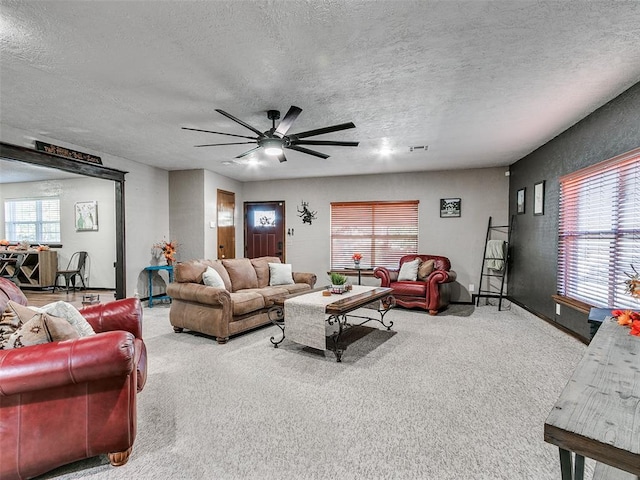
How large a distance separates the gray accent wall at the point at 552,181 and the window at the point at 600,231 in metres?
0.13

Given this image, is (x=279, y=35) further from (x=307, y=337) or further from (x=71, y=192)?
(x=71, y=192)

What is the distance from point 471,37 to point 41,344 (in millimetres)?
3019

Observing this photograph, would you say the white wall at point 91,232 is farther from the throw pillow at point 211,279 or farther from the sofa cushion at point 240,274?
the throw pillow at point 211,279

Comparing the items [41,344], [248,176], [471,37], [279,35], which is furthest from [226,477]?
[248,176]

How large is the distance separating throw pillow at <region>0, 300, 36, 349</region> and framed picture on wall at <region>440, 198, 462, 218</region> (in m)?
6.10

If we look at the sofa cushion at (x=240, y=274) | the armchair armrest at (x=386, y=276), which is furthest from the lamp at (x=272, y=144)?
the armchair armrest at (x=386, y=276)

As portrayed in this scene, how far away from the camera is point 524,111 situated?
3.38 m

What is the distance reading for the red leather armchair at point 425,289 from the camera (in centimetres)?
529

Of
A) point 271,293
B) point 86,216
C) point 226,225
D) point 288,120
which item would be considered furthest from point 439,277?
point 86,216

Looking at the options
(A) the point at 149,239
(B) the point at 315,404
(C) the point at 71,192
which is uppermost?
(C) the point at 71,192

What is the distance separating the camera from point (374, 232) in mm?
6910

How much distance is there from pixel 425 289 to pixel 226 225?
4.22 meters

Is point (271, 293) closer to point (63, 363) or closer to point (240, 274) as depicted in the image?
point (240, 274)

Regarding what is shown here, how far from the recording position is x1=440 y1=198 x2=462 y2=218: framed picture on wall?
20.8 feet
